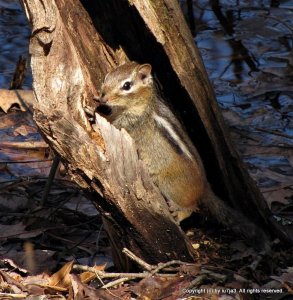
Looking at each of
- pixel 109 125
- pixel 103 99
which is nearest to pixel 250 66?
pixel 103 99

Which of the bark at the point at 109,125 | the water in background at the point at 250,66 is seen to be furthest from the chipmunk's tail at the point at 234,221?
the water in background at the point at 250,66

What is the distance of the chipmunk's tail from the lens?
6.24 m

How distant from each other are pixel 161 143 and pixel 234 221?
0.74 metres

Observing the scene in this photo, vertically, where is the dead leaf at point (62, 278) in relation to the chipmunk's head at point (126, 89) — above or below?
below

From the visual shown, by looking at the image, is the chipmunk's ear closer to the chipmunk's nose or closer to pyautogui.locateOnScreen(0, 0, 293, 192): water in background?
the chipmunk's nose

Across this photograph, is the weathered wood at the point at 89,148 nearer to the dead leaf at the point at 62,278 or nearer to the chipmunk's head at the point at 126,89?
the chipmunk's head at the point at 126,89

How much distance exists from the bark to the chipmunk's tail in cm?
11

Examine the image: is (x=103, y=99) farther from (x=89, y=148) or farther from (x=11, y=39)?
(x=11, y=39)

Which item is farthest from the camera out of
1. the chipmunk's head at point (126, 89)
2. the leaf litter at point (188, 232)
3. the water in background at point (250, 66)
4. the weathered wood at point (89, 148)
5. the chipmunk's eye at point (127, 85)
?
the water in background at point (250, 66)

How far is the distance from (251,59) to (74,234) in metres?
5.00

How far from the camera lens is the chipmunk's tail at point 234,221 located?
20.5ft

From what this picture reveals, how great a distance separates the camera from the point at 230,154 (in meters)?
6.17

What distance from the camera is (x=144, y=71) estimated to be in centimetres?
604

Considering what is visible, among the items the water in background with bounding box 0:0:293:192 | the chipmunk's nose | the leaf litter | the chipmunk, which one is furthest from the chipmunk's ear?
the water in background with bounding box 0:0:293:192
